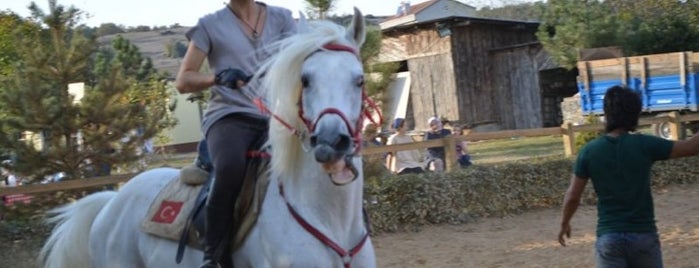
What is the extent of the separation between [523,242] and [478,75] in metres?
20.3

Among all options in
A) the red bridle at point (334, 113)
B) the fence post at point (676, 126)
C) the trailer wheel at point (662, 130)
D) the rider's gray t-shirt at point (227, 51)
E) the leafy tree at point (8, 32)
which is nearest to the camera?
the red bridle at point (334, 113)

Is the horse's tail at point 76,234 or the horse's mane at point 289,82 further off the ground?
the horse's mane at point 289,82

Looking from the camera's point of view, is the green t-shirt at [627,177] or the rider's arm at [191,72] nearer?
the rider's arm at [191,72]

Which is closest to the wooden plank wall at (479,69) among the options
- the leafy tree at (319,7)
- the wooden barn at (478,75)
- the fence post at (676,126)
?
the wooden barn at (478,75)

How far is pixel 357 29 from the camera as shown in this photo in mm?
3939

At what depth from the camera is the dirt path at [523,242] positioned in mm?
9086

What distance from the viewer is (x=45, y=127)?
10047 millimetres

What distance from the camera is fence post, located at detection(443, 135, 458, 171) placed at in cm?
1288

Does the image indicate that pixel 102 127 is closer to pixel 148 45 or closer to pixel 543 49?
pixel 543 49

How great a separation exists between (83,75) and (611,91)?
24.4ft

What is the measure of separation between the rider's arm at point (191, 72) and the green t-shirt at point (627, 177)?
6.56ft

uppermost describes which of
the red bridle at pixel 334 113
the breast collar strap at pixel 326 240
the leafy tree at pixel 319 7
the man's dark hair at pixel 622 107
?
the leafy tree at pixel 319 7

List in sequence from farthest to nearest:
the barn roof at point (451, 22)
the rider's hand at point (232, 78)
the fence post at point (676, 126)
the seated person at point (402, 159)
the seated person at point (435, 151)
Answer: the barn roof at point (451, 22), the fence post at point (676, 126), the seated person at point (435, 151), the seated person at point (402, 159), the rider's hand at point (232, 78)

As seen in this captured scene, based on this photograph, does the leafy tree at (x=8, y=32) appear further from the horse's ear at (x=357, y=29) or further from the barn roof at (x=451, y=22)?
the barn roof at (x=451, y=22)
